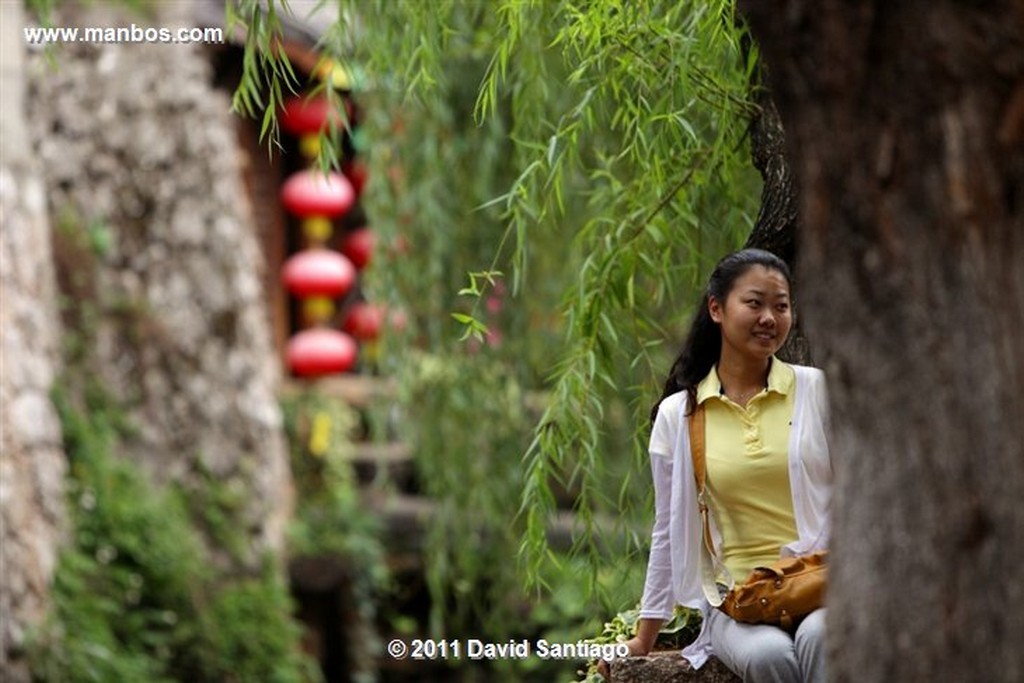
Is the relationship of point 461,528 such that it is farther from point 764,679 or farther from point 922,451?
point 922,451

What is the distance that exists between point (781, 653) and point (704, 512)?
13.2 inches

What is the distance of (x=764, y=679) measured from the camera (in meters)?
3.53

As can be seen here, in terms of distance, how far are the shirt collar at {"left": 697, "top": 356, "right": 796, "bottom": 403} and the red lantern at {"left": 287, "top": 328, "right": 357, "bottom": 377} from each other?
287 inches

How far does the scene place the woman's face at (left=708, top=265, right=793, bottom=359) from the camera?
3.68m

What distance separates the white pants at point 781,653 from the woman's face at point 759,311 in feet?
1.67

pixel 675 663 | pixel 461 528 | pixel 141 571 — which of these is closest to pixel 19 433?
pixel 141 571

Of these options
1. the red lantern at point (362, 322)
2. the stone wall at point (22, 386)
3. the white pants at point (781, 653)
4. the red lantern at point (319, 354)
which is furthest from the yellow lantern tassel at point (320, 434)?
the white pants at point (781, 653)

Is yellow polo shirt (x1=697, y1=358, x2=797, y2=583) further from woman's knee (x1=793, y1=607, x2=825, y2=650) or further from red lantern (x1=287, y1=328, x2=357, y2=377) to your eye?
red lantern (x1=287, y1=328, x2=357, y2=377)

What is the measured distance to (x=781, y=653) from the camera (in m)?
3.52

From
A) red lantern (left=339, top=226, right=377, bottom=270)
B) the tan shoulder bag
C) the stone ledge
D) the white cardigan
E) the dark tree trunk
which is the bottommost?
the stone ledge

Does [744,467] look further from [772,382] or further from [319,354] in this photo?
[319,354]

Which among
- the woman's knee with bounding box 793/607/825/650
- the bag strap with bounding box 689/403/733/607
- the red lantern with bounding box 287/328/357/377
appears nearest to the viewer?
the woman's knee with bounding box 793/607/825/650

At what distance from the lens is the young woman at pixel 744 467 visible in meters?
3.60

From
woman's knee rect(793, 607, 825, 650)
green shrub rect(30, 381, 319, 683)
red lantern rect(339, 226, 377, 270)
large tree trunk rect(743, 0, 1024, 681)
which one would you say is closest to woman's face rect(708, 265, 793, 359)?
woman's knee rect(793, 607, 825, 650)
